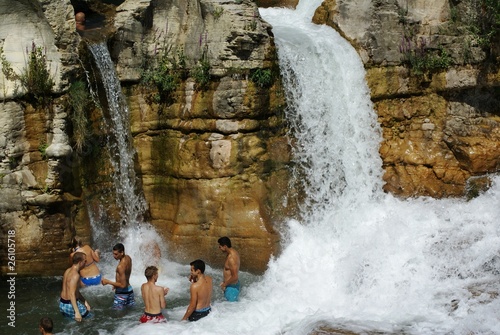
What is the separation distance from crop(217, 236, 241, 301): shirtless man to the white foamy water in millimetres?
201

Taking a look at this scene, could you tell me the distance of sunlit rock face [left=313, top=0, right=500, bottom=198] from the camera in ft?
42.9

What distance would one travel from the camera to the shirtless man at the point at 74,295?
8.84 meters

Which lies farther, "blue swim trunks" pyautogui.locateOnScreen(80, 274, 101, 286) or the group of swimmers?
"blue swim trunks" pyautogui.locateOnScreen(80, 274, 101, 286)

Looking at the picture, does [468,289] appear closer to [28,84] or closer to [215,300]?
[215,300]

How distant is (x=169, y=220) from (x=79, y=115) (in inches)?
107

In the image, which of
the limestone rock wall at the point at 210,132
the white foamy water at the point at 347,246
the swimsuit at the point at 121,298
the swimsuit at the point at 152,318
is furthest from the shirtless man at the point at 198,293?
the limestone rock wall at the point at 210,132

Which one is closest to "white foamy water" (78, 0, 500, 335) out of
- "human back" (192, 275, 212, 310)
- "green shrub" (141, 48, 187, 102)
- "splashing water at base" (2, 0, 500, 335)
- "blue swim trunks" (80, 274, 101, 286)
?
"splashing water at base" (2, 0, 500, 335)

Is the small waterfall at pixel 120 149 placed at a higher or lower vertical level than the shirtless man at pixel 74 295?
higher

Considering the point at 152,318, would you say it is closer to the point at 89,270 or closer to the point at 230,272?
the point at 230,272

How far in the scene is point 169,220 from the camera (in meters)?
12.3

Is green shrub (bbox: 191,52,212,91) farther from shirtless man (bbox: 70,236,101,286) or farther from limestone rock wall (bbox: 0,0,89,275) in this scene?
shirtless man (bbox: 70,236,101,286)

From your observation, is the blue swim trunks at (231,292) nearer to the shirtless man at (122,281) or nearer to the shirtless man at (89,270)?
the shirtless man at (122,281)

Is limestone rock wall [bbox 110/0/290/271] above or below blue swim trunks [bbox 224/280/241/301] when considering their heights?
above

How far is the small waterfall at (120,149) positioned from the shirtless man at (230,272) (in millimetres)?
2984
